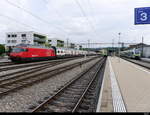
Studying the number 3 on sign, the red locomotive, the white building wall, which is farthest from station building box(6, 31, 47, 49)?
the number 3 on sign

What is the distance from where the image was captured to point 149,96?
764cm

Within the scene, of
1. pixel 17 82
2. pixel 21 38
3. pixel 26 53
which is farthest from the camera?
pixel 21 38

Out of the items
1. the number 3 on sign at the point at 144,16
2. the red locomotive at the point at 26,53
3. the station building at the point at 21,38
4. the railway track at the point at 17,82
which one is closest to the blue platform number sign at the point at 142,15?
the number 3 on sign at the point at 144,16

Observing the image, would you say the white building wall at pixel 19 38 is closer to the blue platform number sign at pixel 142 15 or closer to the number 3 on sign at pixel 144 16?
the blue platform number sign at pixel 142 15

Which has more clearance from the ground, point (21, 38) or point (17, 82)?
point (21, 38)

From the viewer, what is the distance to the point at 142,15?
46.4 feet

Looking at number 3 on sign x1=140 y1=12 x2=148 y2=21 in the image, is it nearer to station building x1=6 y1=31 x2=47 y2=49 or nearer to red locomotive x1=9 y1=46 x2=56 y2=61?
red locomotive x1=9 y1=46 x2=56 y2=61

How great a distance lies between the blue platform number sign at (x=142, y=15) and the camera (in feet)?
45.5

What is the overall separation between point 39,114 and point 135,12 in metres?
12.7

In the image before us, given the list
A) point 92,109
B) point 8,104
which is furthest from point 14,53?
point 92,109

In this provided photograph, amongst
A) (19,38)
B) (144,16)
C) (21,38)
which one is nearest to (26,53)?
(144,16)

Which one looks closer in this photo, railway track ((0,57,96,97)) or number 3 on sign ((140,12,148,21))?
railway track ((0,57,96,97))

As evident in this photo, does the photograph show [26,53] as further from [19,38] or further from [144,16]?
[19,38]

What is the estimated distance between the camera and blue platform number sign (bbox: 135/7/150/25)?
45.5ft
